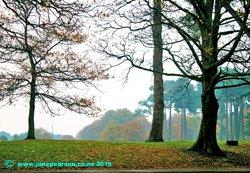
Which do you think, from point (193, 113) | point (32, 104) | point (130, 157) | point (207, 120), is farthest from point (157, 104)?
point (193, 113)

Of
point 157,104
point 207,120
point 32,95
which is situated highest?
point 32,95

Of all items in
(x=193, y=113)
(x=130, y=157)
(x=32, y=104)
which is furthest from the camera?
(x=193, y=113)

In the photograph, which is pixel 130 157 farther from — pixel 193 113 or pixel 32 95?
pixel 193 113

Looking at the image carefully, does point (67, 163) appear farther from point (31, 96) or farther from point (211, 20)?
point (31, 96)

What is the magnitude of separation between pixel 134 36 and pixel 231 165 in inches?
302

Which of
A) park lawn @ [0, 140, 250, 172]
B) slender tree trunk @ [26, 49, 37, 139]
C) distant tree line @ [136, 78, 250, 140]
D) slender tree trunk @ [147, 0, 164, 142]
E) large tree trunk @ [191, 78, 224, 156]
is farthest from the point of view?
distant tree line @ [136, 78, 250, 140]

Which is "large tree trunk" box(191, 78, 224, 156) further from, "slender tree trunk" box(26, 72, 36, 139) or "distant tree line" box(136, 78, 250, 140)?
"distant tree line" box(136, 78, 250, 140)

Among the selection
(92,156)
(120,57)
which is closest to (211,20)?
(120,57)

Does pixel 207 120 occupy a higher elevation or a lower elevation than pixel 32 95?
lower

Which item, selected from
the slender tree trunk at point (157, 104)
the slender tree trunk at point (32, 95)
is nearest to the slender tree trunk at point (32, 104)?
the slender tree trunk at point (32, 95)

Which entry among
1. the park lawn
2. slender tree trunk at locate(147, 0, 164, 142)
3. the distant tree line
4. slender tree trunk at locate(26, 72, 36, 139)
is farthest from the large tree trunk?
the distant tree line

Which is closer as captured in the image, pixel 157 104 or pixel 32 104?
pixel 157 104

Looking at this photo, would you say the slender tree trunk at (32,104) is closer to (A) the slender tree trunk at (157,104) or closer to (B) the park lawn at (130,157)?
(A) the slender tree trunk at (157,104)

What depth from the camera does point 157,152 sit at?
54.2 ft
